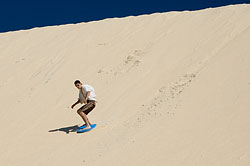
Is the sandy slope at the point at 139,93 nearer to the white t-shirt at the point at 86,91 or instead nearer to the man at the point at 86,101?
the man at the point at 86,101

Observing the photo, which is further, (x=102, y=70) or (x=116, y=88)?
(x=102, y=70)

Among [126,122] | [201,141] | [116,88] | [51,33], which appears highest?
[51,33]

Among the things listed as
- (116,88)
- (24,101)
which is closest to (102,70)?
(116,88)

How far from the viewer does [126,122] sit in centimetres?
602

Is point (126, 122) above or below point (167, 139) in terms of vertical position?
A: above

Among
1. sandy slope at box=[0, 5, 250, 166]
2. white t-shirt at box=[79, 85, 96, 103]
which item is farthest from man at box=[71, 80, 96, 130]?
sandy slope at box=[0, 5, 250, 166]

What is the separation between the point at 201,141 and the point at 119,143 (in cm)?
134

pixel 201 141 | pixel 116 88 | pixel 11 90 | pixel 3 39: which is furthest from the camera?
pixel 3 39

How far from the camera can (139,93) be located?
7090 millimetres

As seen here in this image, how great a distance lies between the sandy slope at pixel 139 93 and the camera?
4739 mm

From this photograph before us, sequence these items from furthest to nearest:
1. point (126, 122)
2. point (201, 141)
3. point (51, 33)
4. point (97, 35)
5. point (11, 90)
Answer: point (51, 33) → point (97, 35) → point (11, 90) → point (126, 122) → point (201, 141)

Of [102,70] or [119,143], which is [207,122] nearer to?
[119,143]

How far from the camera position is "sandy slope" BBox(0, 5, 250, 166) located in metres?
4.74

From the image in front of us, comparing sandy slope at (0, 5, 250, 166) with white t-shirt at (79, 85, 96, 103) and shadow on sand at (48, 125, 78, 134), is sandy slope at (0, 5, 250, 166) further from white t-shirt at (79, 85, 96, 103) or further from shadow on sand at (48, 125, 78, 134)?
white t-shirt at (79, 85, 96, 103)
